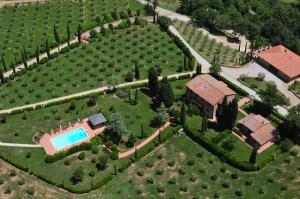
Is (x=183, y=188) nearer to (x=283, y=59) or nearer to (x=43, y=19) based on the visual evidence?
(x=283, y=59)

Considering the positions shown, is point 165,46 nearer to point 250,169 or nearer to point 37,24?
point 37,24

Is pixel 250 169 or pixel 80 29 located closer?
pixel 250 169

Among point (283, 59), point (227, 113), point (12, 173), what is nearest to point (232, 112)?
point (227, 113)

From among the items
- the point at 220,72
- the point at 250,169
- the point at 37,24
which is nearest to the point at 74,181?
the point at 250,169

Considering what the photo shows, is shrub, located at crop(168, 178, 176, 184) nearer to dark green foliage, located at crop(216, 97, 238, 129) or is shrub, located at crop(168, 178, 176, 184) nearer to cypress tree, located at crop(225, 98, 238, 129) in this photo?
dark green foliage, located at crop(216, 97, 238, 129)

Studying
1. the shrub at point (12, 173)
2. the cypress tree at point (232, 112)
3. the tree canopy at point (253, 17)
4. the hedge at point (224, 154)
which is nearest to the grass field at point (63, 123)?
the shrub at point (12, 173)

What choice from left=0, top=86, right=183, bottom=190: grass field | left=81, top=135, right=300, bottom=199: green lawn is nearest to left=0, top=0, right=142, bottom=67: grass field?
left=0, top=86, right=183, bottom=190: grass field

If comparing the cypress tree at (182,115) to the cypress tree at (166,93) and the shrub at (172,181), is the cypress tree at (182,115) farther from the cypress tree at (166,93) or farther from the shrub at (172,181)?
the shrub at (172,181)
